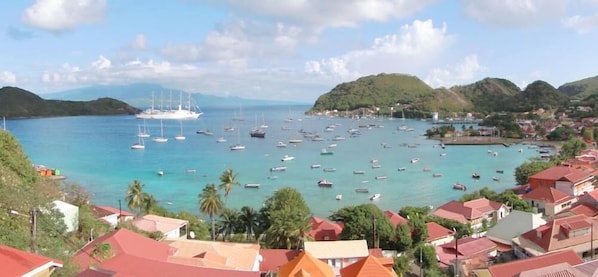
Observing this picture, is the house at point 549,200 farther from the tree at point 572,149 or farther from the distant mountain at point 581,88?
the distant mountain at point 581,88

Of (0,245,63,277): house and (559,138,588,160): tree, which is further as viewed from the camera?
(559,138,588,160): tree

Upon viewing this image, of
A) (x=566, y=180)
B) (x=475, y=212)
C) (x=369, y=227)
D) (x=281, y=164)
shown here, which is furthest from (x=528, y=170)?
(x=281, y=164)

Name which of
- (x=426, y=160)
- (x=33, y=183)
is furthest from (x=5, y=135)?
(x=426, y=160)

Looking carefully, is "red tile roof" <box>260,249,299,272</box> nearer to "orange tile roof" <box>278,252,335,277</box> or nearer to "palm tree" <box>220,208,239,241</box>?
"orange tile roof" <box>278,252,335,277</box>

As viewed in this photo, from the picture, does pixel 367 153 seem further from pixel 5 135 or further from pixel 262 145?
pixel 5 135

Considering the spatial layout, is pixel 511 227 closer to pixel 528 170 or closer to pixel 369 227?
pixel 369 227

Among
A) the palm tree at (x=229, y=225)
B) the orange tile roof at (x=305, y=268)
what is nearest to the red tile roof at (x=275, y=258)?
the orange tile roof at (x=305, y=268)

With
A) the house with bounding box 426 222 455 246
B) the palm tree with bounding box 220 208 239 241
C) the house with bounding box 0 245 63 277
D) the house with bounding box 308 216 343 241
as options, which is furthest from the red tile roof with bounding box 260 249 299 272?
the house with bounding box 0 245 63 277
